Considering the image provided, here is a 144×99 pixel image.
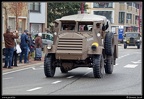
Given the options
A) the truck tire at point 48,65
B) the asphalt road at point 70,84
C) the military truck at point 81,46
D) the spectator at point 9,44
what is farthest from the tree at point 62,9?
the truck tire at point 48,65

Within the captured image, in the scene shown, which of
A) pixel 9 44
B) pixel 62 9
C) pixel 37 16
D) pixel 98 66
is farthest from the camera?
pixel 62 9

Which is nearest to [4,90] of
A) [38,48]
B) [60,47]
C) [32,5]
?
[60,47]

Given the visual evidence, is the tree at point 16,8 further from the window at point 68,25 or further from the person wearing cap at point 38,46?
the window at point 68,25

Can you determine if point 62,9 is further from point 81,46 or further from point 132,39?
point 81,46

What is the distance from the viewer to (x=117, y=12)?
268ft

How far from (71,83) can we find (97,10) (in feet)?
214

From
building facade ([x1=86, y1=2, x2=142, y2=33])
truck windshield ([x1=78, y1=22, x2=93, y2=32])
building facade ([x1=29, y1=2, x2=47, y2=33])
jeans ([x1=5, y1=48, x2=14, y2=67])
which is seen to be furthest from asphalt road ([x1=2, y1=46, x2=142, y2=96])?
building facade ([x1=86, y1=2, x2=142, y2=33])

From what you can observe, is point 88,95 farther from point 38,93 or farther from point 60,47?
point 60,47

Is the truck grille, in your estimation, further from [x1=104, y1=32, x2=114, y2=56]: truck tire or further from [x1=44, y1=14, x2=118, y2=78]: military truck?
[x1=104, y1=32, x2=114, y2=56]: truck tire

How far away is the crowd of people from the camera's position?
20609 millimetres

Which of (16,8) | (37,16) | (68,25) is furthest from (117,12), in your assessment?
(68,25)

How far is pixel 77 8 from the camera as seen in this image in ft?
172

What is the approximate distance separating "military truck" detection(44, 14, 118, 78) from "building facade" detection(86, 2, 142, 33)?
58.1 meters

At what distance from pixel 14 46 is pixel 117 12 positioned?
202 ft
